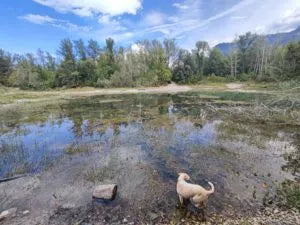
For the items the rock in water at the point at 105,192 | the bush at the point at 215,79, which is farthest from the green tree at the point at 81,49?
the rock in water at the point at 105,192

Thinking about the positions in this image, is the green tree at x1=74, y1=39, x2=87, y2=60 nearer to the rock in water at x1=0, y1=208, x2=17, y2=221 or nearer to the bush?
the bush

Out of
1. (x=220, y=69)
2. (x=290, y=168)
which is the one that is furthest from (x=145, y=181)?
(x=220, y=69)

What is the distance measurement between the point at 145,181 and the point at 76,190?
2.44 metres

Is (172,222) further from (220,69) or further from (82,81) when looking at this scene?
(220,69)

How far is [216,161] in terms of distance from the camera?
30.5 ft

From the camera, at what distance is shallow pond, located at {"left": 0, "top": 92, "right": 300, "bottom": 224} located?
6.14 meters

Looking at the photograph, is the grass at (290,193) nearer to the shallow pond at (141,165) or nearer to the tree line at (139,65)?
the shallow pond at (141,165)

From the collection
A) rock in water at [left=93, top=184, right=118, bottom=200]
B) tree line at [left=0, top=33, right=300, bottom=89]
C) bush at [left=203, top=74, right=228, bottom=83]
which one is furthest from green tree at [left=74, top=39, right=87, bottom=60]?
rock in water at [left=93, top=184, right=118, bottom=200]

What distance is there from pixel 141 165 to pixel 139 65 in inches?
2270

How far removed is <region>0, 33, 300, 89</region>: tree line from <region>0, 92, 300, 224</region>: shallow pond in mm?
47546

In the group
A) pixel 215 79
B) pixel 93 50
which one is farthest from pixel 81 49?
pixel 215 79

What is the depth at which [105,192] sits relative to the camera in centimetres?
663

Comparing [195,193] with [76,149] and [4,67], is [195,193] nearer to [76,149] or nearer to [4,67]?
[76,149]

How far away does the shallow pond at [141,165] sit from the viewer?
614 cm
